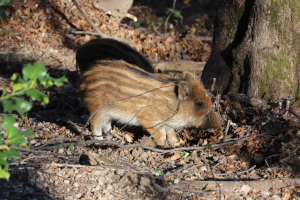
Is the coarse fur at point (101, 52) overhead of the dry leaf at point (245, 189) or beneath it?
overhead

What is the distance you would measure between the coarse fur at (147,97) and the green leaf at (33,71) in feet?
8.14

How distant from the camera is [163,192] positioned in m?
3.58

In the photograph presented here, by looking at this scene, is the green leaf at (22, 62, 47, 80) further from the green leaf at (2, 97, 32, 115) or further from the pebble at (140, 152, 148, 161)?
the pebble at (140, 152, 148, 161)

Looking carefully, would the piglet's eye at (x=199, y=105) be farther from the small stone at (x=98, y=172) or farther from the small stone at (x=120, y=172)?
the small stone at (x=98, y=172)

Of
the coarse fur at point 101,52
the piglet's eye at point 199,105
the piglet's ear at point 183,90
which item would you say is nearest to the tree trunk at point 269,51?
the piglet's eye at point 199,105

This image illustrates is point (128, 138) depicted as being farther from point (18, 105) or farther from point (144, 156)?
point (18, 105)

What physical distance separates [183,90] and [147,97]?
17.8 inches

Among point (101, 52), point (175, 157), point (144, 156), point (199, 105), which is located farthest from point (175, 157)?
point (101, 52)

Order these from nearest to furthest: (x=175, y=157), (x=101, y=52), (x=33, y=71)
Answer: (x=33, y=71), (x=175, y=157), (x=101, y=52)

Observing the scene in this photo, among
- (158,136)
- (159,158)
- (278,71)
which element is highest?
(278,71)

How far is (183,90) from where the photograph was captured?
4.68m

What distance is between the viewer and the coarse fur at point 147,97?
184 inches

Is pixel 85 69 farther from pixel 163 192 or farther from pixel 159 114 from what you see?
pixel 163 192

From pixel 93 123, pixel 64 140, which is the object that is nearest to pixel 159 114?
pixel 93 123
